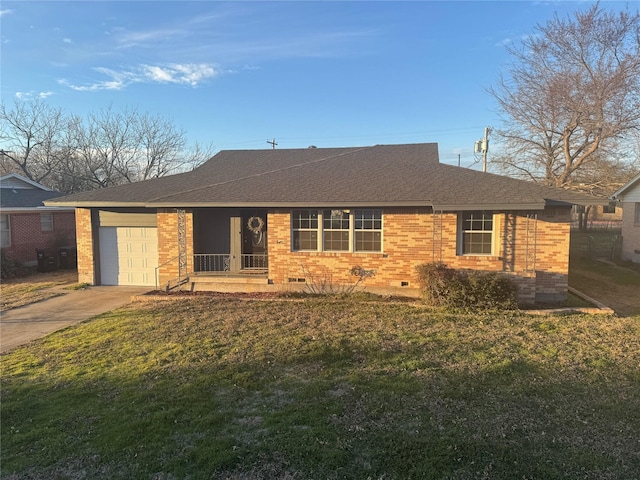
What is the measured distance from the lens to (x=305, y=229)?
12211mm

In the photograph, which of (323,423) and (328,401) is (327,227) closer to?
(328,401)

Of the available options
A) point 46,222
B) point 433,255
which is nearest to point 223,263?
point 433,255

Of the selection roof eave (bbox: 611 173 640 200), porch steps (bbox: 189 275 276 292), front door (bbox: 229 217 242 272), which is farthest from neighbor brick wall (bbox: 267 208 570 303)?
roof eave (bbox: 611 173 640 200)

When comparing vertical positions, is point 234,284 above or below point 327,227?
below

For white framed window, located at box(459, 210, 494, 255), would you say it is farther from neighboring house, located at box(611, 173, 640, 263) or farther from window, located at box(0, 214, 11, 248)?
window, located at box(0, 214, 11, 248)

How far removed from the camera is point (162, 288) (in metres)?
13.0

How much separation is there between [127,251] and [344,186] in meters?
7.64

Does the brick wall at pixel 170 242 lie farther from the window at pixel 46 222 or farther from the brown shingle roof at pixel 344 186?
the window at pixel 46 222

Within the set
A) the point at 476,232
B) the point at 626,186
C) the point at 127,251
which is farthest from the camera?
the point at 626,186

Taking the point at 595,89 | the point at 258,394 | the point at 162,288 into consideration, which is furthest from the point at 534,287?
the point at 595,89

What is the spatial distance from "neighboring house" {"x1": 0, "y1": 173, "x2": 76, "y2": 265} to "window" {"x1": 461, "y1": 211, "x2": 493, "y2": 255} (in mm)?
16990

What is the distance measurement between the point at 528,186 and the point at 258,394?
933 centimetres

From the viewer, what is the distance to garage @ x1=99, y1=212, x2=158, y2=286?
541 inches

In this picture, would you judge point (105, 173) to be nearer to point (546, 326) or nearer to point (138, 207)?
point (138, 207)
